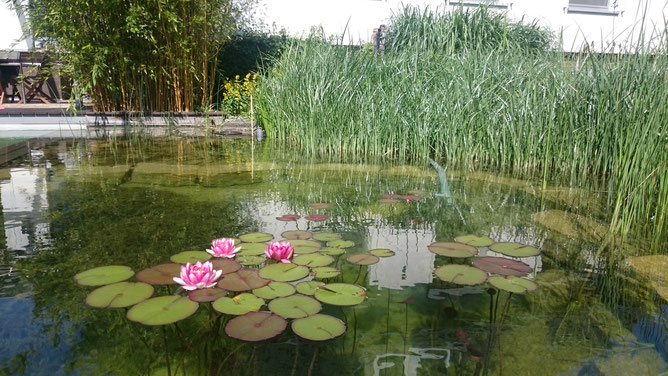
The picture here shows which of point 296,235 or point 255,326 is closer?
point 255,326

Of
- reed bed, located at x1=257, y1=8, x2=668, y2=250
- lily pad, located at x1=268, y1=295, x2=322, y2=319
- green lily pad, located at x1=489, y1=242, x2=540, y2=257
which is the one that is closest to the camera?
lily pad, located at x1=268, y1=295, x2=322, y2=319

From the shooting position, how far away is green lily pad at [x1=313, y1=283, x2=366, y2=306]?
144 centimetres

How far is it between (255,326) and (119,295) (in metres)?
0.45

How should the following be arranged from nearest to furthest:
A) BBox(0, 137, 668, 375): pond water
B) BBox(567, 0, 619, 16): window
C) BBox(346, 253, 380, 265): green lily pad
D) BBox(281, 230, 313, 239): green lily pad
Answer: BBox(0, 137, 668, 375): pond water < BBox(346, 253, 380, 265): green lily pad < BBox(281, 230, 313, 239): green lily pad < BBox(567, 0, 619, 16): window

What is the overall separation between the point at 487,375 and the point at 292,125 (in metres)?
3.98

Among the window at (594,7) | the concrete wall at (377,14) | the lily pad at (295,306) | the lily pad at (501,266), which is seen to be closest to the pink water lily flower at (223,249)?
the lily pad at (295,306)

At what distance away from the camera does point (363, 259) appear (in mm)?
1807

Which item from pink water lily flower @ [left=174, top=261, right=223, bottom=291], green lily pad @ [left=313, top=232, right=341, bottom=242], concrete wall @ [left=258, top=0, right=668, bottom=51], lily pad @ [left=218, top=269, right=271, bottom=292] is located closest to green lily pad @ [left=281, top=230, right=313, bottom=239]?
green lily pad @ [left=313, top=232, right=341, bottom=242]

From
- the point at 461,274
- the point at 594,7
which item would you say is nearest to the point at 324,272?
the point at 461,274

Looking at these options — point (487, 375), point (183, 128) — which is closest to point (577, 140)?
point (487, 375)

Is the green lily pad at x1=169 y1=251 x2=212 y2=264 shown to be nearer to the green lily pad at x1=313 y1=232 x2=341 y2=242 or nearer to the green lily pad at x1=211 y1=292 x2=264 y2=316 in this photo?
the green lily pad at x1=211 y1=292 x2=264 y2=316

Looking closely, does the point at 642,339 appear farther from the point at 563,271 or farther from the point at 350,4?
the point at 350,4

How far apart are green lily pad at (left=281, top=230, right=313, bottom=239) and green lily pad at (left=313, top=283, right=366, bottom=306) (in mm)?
469

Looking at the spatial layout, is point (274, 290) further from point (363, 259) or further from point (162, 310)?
point (363, 259)
